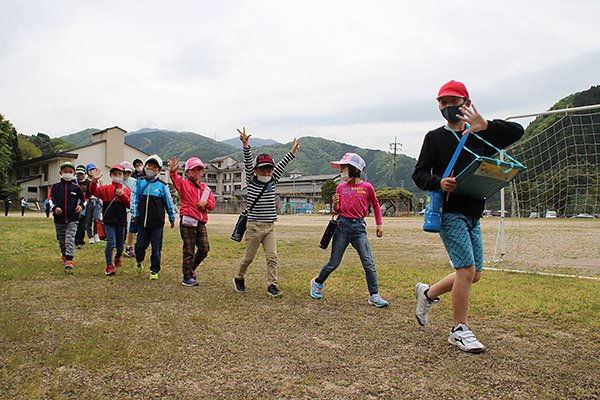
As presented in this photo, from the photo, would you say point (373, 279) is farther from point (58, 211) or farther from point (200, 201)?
point (58, 211)

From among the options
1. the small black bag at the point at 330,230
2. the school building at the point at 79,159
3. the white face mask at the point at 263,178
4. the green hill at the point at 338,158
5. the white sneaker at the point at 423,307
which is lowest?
the white sneaker at the point at 423,307

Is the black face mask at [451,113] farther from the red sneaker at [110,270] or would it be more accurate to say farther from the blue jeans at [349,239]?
the red sneaker at [110,270]

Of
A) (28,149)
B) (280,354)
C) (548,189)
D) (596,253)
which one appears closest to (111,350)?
(280,354)

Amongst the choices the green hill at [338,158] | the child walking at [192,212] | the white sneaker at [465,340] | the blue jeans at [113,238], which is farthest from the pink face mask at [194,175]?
the green hill at [338,158]

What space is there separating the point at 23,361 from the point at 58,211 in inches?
199

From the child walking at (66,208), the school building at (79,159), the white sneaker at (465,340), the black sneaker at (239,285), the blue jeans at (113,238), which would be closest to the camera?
the white sneaker at (465,340)

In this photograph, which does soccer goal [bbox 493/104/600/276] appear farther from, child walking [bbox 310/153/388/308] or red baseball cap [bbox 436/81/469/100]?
red baseball cap [bbox 436/81/469/100]

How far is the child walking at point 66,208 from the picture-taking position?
814cm

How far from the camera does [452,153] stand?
4121 mm

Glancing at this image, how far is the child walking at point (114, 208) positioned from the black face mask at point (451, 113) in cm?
584

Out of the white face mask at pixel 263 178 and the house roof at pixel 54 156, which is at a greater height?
the house roof at pixel 54 156

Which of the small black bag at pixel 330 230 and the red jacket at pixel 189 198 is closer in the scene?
the small black bag at pixel 330 230

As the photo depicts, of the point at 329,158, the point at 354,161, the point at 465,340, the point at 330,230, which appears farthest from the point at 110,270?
the point at 329,158

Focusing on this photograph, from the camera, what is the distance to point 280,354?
385 centimetres
